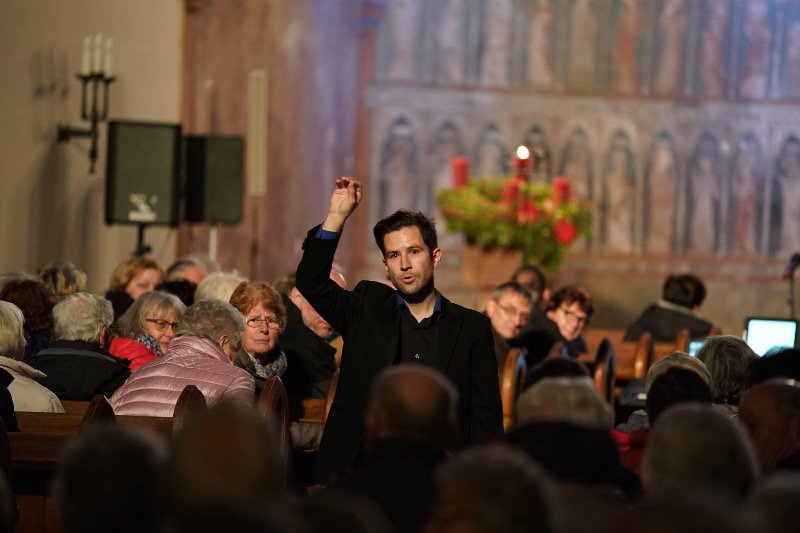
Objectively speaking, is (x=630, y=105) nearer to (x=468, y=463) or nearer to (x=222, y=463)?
(x=468, y=463)

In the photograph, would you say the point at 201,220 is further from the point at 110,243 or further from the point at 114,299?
the point at 114,299

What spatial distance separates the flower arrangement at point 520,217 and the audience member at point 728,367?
298 inches

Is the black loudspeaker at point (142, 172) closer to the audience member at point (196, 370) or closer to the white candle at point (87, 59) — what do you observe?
the white candle at point (87, 59)

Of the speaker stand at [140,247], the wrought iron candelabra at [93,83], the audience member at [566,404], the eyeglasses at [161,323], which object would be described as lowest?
the eyeglasses at [161,323]

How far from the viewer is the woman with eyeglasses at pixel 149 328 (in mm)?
6734

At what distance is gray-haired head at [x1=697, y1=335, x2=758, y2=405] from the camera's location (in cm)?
534

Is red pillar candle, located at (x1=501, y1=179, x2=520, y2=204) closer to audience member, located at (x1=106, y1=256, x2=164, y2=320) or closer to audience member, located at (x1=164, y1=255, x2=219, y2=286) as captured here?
audience member, located at (x1=164, y1=255, x2=219, y2=286)

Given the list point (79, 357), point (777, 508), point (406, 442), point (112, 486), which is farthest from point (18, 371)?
point (777, 508)

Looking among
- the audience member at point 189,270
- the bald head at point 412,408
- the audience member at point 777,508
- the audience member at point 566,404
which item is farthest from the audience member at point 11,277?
the audience member at point 777,508

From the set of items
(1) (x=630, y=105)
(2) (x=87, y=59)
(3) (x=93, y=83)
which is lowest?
(3) (x=93, y=83)

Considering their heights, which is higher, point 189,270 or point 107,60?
point 107,60

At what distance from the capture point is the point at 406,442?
314cm

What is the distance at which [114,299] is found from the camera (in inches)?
331

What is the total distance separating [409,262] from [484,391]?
470mm
